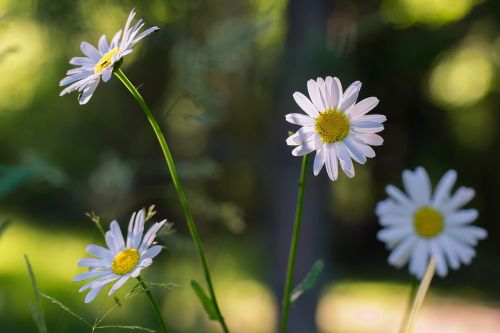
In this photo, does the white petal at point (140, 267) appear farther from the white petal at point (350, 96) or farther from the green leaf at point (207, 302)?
the white petal at point (350, 96)

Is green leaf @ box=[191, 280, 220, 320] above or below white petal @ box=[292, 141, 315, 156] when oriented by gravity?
below

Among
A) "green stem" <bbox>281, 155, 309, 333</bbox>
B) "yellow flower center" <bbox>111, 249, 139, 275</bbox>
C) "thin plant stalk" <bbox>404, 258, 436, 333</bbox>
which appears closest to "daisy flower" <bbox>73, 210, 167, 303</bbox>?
"yellow flower center" <bbox>111, 249, 139, 275</bbox>

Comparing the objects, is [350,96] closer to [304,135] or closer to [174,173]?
[304,135]

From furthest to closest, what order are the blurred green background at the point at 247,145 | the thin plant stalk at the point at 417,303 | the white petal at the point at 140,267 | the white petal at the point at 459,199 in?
the blurred green background at the point at 247,145
the white petal at the point at 459,199
the thin plant stalk at the point at 417,303
the white petal at the point at 140,267

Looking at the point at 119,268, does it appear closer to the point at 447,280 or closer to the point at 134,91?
the point at 134,91

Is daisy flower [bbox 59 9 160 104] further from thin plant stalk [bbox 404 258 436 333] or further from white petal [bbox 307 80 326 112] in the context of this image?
thin plant stalk [bbox 404 258 436 333]

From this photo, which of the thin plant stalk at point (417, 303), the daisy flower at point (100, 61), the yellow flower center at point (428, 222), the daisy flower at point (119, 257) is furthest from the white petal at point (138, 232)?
the yellow flower center at point (428, 222)

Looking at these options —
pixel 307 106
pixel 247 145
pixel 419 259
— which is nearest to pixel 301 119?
pixel 307 106
